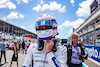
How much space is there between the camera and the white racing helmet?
1.36m

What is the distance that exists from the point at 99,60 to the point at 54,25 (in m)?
6.08

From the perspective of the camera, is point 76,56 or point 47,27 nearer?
point 47,27

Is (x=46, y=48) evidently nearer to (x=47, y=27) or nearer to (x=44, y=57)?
(x=44, y=57)

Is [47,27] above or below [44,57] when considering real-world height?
above

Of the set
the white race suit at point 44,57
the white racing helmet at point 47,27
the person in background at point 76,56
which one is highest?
the white racing helmet at point 47,27

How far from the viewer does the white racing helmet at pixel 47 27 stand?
136cm

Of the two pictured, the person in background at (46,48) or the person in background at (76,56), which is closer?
the person in background at (46,48)

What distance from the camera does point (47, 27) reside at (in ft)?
4.69

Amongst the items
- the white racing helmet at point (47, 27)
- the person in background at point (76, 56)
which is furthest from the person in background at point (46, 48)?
the person in background at point (76, 56)

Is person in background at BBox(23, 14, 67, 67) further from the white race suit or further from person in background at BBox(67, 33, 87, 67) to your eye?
person in background at BBox(67, 33, 87, 67)

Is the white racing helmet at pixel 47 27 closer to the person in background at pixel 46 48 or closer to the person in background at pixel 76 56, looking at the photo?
the person in background at pixel 46 48

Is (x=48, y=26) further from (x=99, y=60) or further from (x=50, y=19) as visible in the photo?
(x=99, y=60)

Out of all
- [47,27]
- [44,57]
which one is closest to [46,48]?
[44,57]

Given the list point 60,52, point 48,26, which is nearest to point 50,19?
point 48,26
